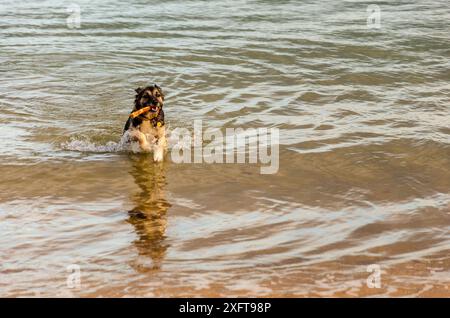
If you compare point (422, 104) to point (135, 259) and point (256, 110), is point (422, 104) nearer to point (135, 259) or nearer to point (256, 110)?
point (256, 110)

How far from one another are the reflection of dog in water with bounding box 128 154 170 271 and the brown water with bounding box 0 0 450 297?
25 mm

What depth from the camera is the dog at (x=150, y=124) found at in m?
9.04

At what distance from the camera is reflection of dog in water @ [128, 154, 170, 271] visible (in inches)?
243

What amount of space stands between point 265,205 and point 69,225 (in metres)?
2.00

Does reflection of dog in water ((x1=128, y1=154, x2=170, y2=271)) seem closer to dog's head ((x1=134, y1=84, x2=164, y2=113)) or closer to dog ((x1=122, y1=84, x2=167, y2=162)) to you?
dog ((x1=122, y1=84, x2=167, y2=162))

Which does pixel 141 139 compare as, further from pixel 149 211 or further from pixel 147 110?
pixel 149 211

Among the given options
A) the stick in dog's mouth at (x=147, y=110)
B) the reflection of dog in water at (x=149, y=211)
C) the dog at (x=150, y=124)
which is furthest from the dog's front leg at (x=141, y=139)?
the stick in dog's mouth at (x=147, y=110)

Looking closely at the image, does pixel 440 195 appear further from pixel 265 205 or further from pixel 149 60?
pixel 149 60

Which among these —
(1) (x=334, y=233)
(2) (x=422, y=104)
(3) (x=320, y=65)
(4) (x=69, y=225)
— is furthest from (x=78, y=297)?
(3) (x=320, y=65)

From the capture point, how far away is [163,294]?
534 cm

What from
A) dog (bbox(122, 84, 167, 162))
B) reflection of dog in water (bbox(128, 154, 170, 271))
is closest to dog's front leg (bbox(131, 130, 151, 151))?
dog (bbox(122, 84, 167, 162))

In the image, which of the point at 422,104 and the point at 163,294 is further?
the point at 422,104
